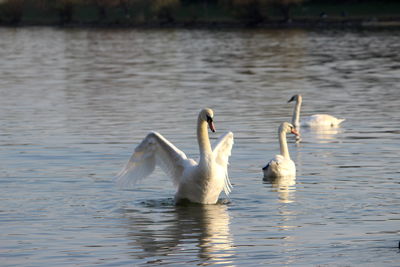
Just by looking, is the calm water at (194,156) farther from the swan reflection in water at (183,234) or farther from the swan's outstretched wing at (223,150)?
the swan's outstretched wing at (223,150)

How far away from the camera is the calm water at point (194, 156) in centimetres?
1043

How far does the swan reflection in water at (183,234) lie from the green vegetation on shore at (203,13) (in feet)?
224

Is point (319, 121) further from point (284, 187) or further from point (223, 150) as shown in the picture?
point (223, 150)

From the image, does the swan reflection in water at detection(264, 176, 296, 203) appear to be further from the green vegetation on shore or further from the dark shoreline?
the green vegetation on shore

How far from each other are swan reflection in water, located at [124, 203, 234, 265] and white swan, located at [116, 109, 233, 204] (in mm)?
238

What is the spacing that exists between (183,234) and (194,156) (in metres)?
5.59

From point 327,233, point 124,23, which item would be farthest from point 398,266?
point 124,23

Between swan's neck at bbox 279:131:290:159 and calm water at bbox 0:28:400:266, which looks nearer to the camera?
calm water at bbox 0:28:400:266

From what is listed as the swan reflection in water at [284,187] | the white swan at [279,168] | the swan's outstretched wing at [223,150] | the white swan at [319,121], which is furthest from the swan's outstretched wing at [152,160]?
the white swan at [319,121]

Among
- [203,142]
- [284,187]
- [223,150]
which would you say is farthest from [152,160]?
[284,187]

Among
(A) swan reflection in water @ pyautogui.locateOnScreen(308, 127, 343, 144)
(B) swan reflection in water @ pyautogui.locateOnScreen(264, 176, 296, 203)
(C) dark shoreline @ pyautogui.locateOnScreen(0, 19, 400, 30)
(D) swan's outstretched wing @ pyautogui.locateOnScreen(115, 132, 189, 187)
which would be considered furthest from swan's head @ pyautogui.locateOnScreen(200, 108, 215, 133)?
(C) dark shoreline @ pyautogui.locateOnScreen(0, 19, 400, 30)

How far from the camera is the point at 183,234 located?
1137 cm

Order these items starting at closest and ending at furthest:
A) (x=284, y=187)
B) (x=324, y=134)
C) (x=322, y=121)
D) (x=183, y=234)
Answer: (x=183, y=234)
(x=284, y=187)
(x=324, y=134)
(x=322, y=121)

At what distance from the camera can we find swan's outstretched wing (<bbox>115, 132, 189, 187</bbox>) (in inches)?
516
